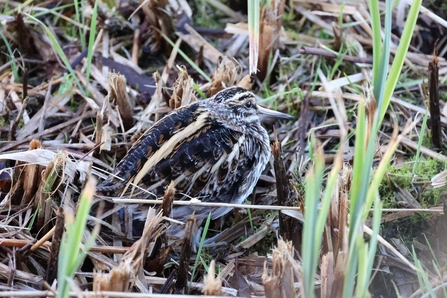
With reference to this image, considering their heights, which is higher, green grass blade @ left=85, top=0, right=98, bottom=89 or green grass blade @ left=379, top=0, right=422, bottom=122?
green grass blade @ left=379, top=0, right=422, bottom=122

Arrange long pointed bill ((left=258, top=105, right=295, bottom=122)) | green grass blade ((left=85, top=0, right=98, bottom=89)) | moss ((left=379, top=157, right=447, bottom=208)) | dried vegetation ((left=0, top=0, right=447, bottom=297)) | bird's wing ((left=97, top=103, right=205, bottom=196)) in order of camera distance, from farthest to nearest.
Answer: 1. long pointed bill ((left=258, top=105, right=295, bottom=122))
2. green grass blade ((left=85, top=0, right=98, bottom=89))
3. moss ((left=379, top=157, right=447, bottom=208))
4. bird's wing ((left=97, top=103, right=205, bottom=196))
5. dried vegetation ((left=0, top=0, right=447, bottom=297))

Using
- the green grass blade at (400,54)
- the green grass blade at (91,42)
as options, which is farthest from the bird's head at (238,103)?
the green grass blade at (400,54)

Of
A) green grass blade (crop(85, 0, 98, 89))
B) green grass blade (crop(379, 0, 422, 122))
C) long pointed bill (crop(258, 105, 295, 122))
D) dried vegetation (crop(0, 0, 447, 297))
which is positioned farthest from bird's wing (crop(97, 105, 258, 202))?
green grass blade (crop(379, 0, 422, 122))

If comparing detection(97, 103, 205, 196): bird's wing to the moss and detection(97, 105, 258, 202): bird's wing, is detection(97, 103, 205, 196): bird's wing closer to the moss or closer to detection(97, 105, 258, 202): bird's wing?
detection(97, 105, 258, 202): bird's wing

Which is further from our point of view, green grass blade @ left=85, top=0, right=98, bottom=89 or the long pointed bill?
the long pointed bill

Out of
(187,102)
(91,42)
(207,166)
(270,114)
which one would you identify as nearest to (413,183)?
(270,114)

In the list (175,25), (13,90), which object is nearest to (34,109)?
(13,90)

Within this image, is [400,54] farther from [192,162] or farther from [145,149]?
[145,149]

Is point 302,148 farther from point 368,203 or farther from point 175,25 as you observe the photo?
point 368,203
